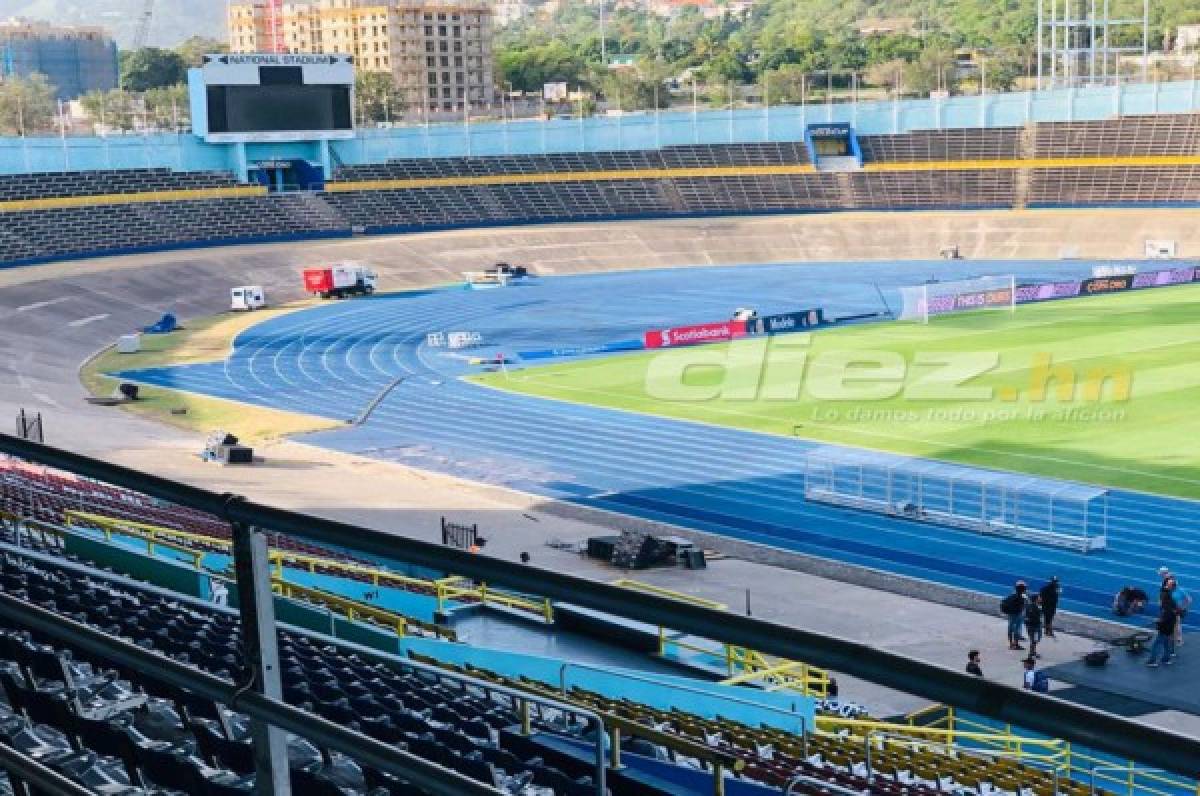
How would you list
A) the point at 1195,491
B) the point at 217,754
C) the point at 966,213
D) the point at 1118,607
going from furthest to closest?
the point at 966,213 → the point at 1195,491 → the point at 1118,607 → the point at 217,754

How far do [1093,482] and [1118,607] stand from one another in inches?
323

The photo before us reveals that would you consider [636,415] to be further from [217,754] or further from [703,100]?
[703,100]

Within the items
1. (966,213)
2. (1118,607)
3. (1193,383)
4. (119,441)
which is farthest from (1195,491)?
(966,213)

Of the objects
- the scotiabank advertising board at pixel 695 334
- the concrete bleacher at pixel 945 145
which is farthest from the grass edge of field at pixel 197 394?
the concrete bleacher at pixel 945 145

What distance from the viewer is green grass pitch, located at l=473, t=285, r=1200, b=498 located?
116 feet

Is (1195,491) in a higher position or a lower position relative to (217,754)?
lower

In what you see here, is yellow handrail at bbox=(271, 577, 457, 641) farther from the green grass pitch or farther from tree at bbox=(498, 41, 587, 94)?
tree at bbox=(498, 41, 587, 94)

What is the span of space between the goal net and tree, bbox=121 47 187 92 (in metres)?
129

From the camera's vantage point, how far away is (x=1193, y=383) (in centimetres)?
4234

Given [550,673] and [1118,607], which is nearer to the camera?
[550,673]

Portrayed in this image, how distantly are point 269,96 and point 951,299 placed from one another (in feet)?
111

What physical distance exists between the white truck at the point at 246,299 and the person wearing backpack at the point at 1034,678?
1853 inches

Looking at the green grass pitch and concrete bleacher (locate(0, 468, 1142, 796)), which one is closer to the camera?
concrete bleacher (locate(0, 468, 1142, 796))

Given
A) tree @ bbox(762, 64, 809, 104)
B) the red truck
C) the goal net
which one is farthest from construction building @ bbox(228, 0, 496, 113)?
the goal net
